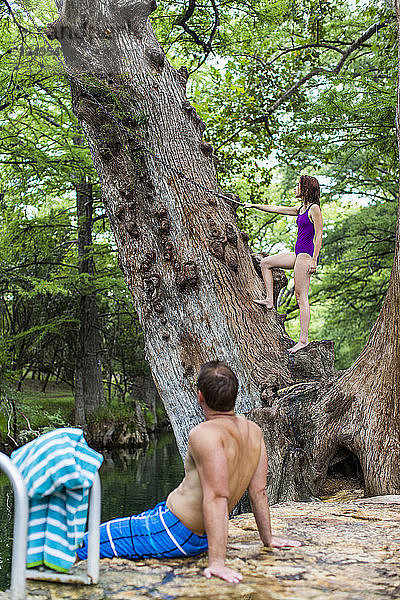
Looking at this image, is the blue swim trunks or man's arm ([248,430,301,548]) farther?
man's arm ([248,430,301,548])

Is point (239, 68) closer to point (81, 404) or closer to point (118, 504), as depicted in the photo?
point (118, 504)

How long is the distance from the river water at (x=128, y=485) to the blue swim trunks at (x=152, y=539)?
3.86 m

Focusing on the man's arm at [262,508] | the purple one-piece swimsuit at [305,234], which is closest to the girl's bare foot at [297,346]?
the purple one-piece swimsuit at [305,234]

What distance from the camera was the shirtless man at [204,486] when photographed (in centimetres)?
300

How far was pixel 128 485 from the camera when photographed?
12.1m

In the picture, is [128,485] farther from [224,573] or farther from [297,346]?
[224,573]

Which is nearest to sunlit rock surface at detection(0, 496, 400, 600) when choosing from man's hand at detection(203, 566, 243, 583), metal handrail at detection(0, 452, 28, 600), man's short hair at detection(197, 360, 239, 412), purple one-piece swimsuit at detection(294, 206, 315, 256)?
man's hand at detection(203, 566, 243, 583)

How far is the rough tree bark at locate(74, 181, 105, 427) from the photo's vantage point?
17.0 metres

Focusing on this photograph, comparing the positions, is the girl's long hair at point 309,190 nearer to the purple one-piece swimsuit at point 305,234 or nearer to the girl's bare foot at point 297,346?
the purple one-piece swimsuit at point 305,234

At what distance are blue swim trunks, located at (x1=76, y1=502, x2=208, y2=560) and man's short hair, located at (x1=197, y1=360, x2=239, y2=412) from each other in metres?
0.62

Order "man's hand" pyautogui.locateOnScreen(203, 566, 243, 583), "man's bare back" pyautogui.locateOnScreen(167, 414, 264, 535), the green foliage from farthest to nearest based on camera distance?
the green foliage → "man's bare back" pyautogui.locateOnScreen(167, 414, 264, 535) → "man's hand" pyautogui.locateOnScreen(203, 566, 243, 583)

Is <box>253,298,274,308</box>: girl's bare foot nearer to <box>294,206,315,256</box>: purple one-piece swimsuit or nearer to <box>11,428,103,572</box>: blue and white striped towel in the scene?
<box>294,206,315,256</box>: purple one-piece swimsuit

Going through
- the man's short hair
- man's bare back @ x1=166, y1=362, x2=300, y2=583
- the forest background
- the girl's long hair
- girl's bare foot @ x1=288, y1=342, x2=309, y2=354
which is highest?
the forest background

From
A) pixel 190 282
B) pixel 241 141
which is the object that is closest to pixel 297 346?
pixel 190 282
